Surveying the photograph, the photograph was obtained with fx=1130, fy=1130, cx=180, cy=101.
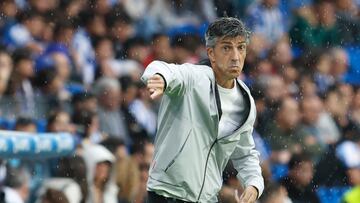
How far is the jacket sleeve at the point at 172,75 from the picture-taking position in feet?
17.7

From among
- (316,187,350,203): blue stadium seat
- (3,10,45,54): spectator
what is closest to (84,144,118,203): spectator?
(3,10,45,54): spectator

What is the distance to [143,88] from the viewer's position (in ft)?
35.7

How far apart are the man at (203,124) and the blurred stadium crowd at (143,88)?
2438mm

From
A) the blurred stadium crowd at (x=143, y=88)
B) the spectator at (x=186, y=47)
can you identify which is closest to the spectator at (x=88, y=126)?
the blurred stadium crowd at (x=143, y=88)

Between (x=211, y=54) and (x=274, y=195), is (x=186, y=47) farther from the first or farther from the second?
(x=211, y=54)

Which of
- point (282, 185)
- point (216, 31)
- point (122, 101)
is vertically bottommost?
point (282, 185)

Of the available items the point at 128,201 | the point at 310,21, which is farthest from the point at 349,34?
the point at 128,201

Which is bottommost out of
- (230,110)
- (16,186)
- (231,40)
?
(16,186)

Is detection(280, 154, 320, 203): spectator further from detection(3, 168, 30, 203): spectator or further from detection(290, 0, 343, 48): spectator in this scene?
detection(290, 0, 343, 48): spectator

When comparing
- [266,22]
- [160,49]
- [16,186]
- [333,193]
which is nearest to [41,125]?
[16,186]

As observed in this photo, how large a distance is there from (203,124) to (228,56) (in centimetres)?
38

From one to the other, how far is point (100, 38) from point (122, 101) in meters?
0.94

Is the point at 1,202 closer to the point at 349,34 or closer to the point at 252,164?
the point at 252,164

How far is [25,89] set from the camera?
938 centimetres
